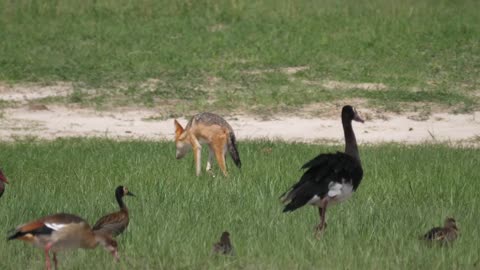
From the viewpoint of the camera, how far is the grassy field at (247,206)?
7812 millimetres

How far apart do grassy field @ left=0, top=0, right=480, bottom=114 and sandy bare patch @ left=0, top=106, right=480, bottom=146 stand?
57 cm

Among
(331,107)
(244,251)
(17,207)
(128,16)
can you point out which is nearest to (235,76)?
(331,107)

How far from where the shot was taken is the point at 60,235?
7.49 metres

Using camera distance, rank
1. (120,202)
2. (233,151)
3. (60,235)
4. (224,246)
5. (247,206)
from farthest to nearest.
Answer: (233,151) < (247,206) < (120,202) < (224,246) < (60,235)

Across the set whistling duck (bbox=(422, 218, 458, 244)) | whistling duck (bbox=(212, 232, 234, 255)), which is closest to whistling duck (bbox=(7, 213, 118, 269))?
whistling duck (bbox=(212, 232, 234, 255))

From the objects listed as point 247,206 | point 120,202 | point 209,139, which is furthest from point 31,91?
point 120,202

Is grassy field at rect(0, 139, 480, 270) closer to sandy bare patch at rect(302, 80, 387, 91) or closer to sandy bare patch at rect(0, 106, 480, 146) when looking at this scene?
sandy bare patch at rect(0, 106, 480, 146)

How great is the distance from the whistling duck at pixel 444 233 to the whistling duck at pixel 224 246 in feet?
4.46

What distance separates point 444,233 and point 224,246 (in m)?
1.47

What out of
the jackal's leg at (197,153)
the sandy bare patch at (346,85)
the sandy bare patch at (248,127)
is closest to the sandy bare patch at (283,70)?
the sandy bare patch at (346,85)

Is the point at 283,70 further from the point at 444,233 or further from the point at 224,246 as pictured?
the point at 224,246

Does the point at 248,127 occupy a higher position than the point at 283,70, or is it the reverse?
the point at 248,127

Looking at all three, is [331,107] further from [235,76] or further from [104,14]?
[104,14]

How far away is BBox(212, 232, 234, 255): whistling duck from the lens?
25.5 ft
